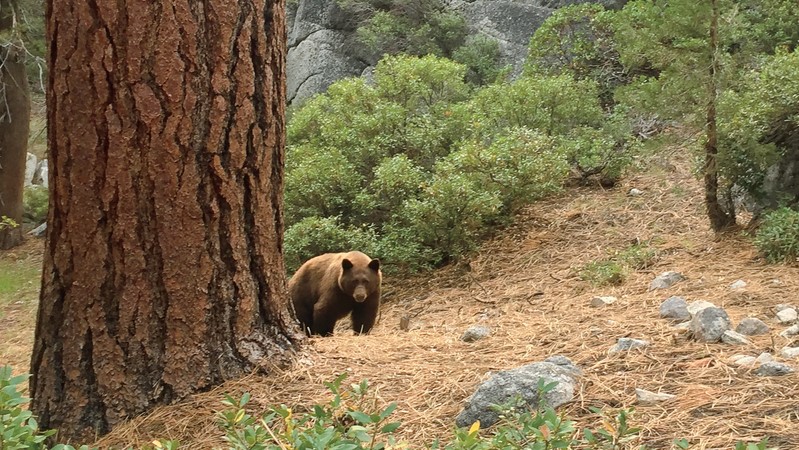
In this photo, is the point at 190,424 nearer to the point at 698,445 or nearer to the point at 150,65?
the point at 150,65

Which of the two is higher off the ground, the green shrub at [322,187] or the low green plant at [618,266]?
the green shrub at [322,187]

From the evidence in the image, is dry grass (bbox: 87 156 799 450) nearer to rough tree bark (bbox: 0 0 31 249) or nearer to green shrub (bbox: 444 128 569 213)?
green shrub (bbox: 444 128 569 213)

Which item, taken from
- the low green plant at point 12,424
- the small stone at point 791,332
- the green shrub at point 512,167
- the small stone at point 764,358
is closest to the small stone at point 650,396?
the small stone at point 764,358

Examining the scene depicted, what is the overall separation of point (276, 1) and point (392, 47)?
451 inches

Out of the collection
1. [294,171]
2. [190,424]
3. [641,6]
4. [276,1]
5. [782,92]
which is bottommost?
[190,424]

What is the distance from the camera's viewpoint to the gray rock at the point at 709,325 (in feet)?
12.3

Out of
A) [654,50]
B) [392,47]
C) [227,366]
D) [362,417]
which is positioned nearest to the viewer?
[362,417]

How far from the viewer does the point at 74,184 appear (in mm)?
3242

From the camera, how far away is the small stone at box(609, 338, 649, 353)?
368 cm

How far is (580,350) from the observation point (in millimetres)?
3863

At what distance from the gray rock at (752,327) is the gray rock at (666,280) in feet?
5.03

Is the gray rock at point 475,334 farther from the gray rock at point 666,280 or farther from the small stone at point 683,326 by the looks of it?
the gray rock at point 666,280

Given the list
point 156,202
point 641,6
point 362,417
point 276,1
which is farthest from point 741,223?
point 362,417

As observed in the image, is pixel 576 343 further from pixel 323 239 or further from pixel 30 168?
pixel 30 168
